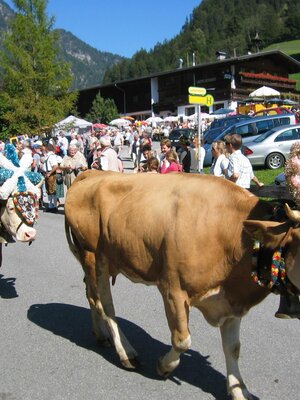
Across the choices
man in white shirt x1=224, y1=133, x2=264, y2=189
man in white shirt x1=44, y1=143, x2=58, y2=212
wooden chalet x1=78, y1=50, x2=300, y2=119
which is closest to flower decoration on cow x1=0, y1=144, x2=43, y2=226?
man in white shirt x1=224, y1=133, x2=264, y2=189

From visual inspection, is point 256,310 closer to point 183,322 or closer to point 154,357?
point 154,357

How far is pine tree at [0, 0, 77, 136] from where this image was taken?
93.7 ft

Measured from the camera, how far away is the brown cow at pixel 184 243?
3016mm

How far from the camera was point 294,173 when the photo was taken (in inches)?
99.7

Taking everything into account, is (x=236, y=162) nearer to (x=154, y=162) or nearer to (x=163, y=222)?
(x=154, y=162)

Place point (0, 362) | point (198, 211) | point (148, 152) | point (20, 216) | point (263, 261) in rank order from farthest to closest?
point (148, 152) → point (20, 216) → point (0, 362) → point (198, 211) → point (263, 261)

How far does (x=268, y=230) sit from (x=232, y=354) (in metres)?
1.25

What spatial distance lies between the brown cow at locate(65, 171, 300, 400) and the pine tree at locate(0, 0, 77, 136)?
26168mm

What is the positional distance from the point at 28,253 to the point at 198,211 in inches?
228

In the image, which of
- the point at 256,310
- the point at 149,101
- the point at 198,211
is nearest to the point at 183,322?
the point at 198,211

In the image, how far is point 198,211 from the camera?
3215mm

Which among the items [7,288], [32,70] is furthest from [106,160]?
[32,70]

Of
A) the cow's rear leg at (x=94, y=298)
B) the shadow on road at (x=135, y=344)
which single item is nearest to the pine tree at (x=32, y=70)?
the shadow on road at (x=135, y=344)

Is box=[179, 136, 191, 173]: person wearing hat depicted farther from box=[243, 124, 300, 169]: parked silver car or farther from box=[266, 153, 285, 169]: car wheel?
box=[266, 153, 285, 169]: car wheel
